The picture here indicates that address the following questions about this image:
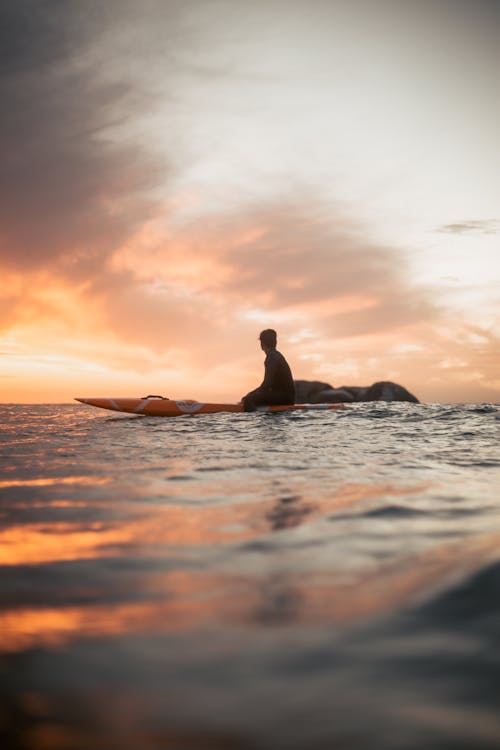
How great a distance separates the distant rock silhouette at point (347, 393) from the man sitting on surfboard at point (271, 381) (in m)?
19.8

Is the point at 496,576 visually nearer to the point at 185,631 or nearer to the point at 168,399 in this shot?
the point at 185,631

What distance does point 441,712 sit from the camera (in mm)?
987

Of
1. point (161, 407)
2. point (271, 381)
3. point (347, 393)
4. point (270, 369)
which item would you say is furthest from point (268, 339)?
point (347, 393)

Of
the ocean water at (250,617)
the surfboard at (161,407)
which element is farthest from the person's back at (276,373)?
the ocean water at (250,617)

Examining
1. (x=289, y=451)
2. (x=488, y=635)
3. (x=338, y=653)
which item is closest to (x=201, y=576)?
(x=338, y=653)

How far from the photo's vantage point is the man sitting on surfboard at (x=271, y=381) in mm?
11156

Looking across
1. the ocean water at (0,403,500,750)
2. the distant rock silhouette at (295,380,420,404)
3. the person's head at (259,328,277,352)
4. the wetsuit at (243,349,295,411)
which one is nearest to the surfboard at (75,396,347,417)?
the wetsuit at (243,349,295,411)

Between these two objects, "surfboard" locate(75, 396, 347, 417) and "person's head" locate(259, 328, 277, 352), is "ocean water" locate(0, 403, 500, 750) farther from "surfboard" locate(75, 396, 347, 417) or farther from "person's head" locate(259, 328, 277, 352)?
"person's head" locate(259, 328, 277, 352)

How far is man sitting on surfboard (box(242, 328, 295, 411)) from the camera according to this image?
11.2 metres

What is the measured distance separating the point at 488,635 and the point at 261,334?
34.1 ft

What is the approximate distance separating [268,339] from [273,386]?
1.12m

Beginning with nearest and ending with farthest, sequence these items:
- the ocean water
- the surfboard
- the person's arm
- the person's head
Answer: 1. the ocean water
2. the person's arm
3. the surfboard
4. the person's head

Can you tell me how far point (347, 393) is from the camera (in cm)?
3312

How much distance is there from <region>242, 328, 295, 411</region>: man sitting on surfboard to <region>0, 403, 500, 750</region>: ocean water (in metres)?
7.92
